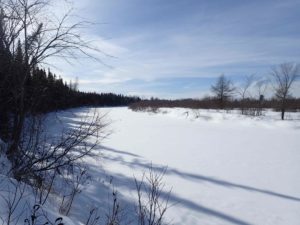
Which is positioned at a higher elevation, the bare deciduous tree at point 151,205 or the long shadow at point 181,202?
the bare deciduous tree at point 151,205

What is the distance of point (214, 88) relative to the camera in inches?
2135

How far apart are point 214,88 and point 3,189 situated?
172ft

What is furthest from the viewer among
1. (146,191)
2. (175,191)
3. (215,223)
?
(175,191)

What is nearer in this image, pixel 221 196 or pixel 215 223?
pixel 215 223

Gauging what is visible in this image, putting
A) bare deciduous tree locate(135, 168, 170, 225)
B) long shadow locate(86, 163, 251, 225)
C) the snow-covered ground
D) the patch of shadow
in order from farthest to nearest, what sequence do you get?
the patch of shadow
the snow-covered ground
long shadow locate(86, 163, 251, 225)
bare deciduous tree locate(135, 168, 170, 225)

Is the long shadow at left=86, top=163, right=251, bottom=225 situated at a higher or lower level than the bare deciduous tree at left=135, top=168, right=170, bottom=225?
lower

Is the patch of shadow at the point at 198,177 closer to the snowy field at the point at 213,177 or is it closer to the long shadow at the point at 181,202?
the snowy field at the point at 213,177

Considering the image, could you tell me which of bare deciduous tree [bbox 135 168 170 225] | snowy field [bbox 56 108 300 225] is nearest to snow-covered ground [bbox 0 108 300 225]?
snowy field [bbox 56 108 300 225]

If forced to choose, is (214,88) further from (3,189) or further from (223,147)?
(3,189)

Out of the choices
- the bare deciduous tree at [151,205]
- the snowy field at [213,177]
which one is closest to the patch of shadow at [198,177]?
the snowy field at [213,177]

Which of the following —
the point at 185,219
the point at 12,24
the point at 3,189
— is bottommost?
the point at 185,219

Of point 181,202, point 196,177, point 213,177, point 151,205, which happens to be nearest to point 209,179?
point 213,177

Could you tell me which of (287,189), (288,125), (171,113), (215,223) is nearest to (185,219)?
(215,223)

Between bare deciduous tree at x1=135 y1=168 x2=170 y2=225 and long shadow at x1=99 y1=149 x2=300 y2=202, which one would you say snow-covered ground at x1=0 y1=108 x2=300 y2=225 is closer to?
long shadow at x1=99 y1=149 x2=300 y2=202
